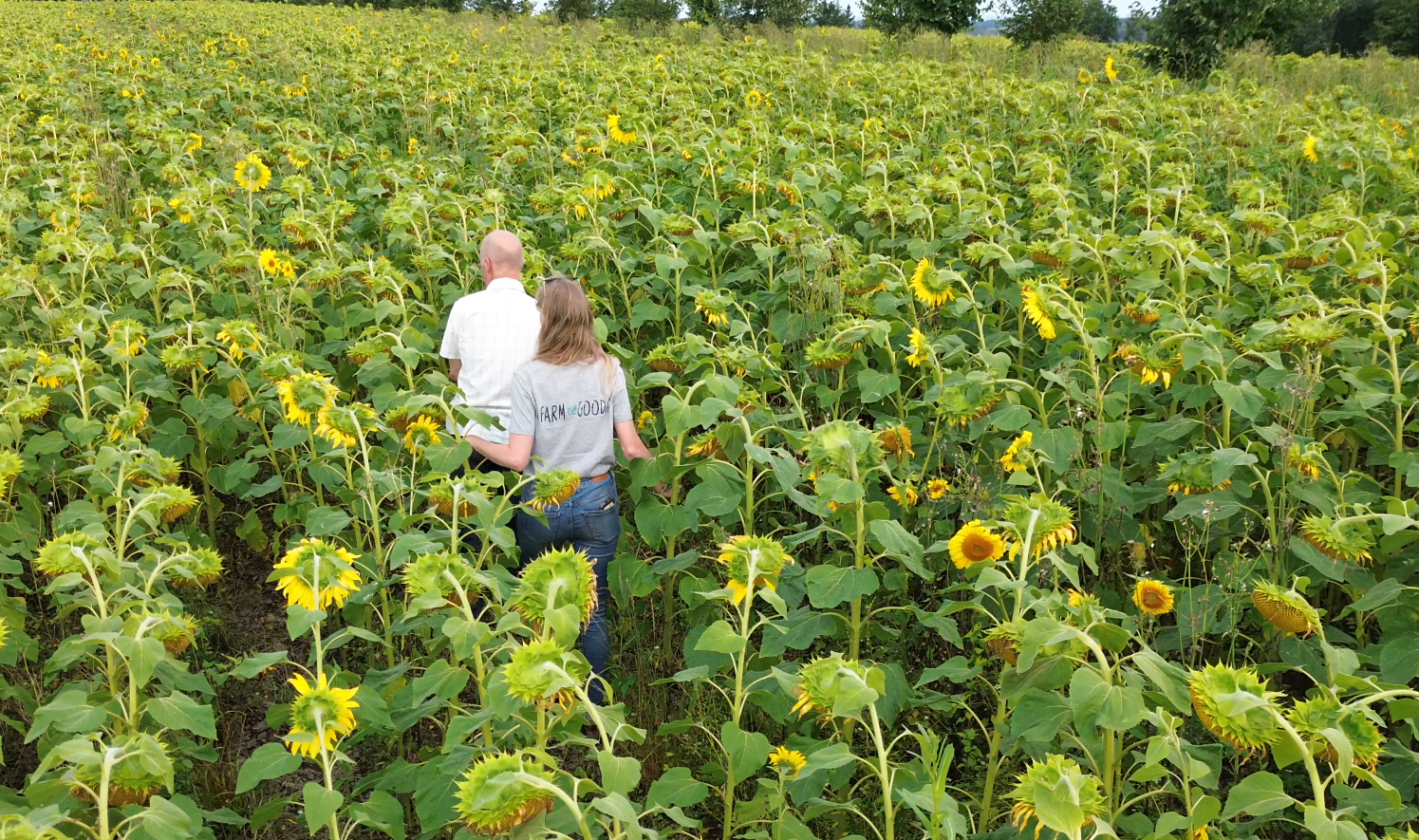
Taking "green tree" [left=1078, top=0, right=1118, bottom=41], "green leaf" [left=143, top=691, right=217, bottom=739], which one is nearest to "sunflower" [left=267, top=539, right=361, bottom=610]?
"green leaf" [left=143, top=691, right=217, bottom=739]

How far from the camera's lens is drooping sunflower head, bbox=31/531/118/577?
2.23 metres

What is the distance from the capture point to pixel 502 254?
3955 mm

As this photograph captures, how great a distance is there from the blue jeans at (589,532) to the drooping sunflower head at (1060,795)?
5.87 feet

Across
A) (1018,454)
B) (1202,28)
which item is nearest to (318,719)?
(1018,454)

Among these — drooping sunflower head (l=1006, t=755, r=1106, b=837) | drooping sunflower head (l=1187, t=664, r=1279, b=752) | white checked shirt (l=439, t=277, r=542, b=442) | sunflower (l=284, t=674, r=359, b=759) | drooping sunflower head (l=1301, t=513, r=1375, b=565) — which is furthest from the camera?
white checked shirt (l=439, t=277, r=542, b=442)

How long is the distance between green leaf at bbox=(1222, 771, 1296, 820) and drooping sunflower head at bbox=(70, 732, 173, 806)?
190 centimetres

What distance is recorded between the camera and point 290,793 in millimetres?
3021

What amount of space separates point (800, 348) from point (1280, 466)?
2.01 m

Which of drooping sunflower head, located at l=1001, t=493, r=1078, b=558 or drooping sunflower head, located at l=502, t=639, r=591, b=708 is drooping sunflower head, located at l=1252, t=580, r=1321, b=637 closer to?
drooping sunflower head, located at l=1001, t=493, r=1078, b=558

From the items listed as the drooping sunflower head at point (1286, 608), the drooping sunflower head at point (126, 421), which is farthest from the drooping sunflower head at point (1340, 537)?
the drooping sunflower head at point (126, 421)

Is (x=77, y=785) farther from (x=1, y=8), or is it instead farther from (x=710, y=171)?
(x=1, y=8)

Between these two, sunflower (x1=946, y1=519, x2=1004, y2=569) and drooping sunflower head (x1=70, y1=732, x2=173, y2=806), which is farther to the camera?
sunflower (x1=946, y1=519, x2=1004, y2=569)

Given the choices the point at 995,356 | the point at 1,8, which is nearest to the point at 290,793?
the point at 995,356

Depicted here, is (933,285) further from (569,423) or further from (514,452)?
(514,452)
